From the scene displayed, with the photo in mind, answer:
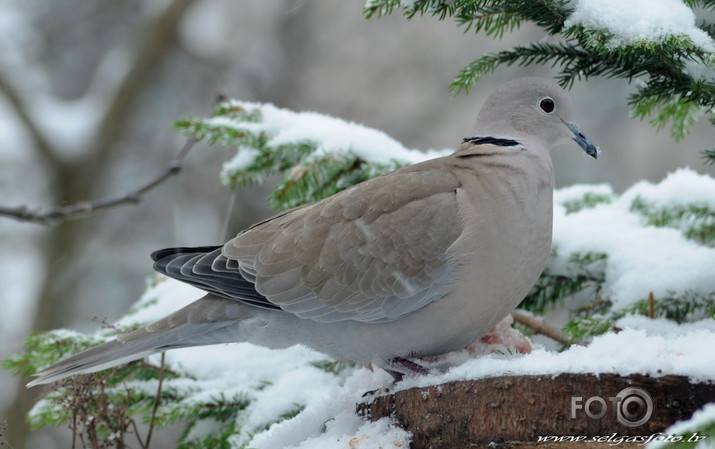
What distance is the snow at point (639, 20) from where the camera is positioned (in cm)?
199

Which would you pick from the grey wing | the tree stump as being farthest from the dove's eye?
the tree stump

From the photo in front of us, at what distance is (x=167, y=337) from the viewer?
8.45ft

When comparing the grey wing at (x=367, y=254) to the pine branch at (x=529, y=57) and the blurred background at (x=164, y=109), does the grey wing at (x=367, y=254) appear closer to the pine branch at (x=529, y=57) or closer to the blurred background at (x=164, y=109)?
the pine branch at (x=529, y=57)

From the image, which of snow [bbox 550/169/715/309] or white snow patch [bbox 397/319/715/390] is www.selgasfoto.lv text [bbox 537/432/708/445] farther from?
snow [bbox 550/169/715/309]

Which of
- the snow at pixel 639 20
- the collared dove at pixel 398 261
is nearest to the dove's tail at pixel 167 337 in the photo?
the collared dove at pixel 398 261

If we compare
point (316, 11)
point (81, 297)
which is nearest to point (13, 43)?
point (81, 297)

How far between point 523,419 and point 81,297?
767 cm

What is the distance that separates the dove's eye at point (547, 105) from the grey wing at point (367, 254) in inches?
18.8

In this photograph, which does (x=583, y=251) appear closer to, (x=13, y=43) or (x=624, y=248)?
(x=624, y=248)

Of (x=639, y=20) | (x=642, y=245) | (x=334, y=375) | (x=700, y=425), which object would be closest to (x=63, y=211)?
(x=334, y=375)

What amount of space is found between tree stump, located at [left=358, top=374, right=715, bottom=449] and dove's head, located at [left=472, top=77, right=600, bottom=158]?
1162 mm

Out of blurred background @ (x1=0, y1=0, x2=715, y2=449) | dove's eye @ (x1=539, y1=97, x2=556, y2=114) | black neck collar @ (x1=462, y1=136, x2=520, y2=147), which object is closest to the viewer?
black neck collar @ (x1=462, y1=136, x2=520, y2=147)

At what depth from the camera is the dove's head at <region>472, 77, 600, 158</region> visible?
8.89ft

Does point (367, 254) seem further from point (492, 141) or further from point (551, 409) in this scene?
point (551, 409)
